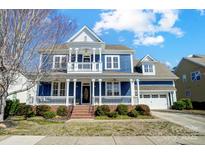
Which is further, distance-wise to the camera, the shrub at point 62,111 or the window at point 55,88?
the window at point 55,88

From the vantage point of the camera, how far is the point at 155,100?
77.9 ft

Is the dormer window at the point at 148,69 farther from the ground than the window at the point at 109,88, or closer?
farther from the ground

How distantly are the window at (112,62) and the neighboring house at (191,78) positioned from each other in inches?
504

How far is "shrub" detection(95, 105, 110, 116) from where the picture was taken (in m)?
16.0

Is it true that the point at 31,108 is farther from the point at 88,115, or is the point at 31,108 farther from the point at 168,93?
the point at 168,93

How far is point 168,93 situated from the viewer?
78.2 feet

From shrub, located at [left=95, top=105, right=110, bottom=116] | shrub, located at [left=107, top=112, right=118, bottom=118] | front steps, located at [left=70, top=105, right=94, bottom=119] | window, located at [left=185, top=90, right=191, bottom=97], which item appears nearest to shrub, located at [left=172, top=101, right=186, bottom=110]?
window, located at [left=185, top=90, right=191, bottom=97]

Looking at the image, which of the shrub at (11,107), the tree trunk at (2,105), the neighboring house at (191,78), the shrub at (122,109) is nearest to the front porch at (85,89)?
the shrub at (122,109)

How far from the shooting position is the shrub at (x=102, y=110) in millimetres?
15956

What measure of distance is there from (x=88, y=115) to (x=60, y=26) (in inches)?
294

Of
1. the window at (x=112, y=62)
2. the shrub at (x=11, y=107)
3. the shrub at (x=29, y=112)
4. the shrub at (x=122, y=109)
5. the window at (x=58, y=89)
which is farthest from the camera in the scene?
the window at (x=112, y=62)

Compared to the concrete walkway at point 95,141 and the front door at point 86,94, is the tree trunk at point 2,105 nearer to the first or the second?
the concrete walkway at point 95,141

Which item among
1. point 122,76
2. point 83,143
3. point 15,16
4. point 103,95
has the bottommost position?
point 83,143

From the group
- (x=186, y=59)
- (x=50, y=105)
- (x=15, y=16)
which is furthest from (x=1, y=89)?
(x=186, y=59)
